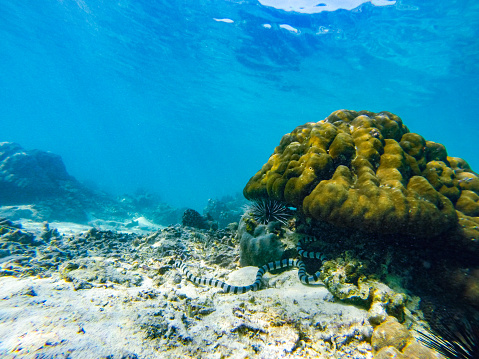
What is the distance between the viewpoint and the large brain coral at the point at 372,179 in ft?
9.89

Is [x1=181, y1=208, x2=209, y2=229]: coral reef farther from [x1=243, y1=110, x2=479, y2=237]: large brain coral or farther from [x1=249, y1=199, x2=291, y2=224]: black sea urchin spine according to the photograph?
[x1=249, y1=199, x2=291, y2=224]: black sea urchin spine

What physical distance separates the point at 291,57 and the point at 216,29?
21.7 feet

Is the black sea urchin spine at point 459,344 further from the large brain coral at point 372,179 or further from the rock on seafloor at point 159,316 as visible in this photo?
the large brain coral at point 372,179

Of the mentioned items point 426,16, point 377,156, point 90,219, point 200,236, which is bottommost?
point 90,219

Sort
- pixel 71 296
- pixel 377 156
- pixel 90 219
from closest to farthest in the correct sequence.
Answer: pixel 71 296 < pixel 377 156 < pixel 90 219

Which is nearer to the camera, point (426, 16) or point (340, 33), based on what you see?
point (426, 16)

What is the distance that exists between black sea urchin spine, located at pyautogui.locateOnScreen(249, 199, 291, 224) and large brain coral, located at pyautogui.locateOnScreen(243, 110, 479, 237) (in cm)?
31

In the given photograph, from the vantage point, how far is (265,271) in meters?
3.96

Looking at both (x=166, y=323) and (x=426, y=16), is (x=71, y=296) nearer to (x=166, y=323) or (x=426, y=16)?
(x=166, y=323)

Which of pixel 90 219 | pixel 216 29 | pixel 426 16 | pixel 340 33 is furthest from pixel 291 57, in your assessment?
pixel 90 219

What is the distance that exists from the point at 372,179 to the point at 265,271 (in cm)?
237

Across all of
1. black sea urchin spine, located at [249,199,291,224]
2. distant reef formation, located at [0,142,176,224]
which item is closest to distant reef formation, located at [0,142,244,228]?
distant reef formation, located at [0,142,176,224]

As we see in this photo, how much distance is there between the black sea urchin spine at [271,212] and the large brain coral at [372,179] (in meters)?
0.31

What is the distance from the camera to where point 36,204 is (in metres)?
11.7
